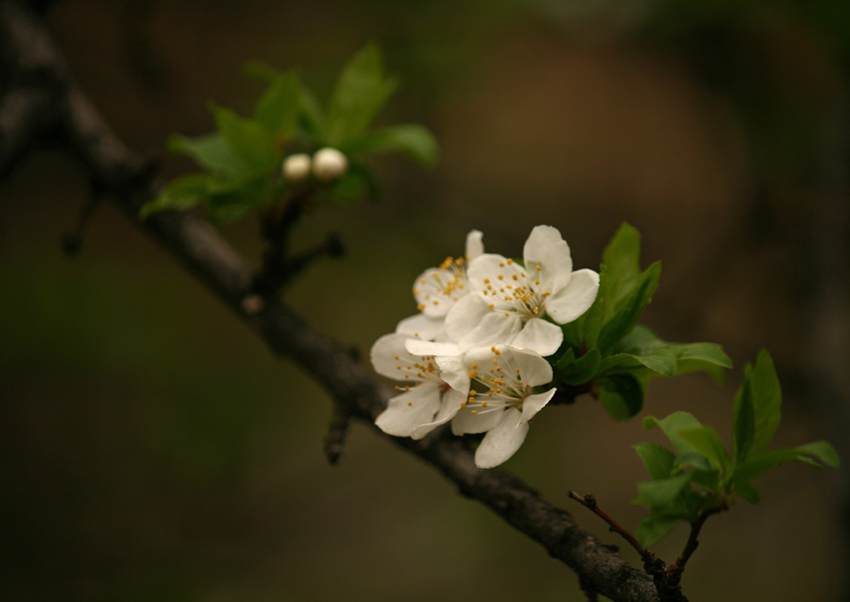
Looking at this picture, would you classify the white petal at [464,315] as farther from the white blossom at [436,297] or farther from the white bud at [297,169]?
the white bud at [297,169]

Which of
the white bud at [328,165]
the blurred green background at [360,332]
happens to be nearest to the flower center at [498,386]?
the white bud at [328,165]

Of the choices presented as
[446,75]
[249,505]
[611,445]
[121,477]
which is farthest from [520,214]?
[121,477]

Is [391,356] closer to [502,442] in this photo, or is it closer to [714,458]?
[502,442]

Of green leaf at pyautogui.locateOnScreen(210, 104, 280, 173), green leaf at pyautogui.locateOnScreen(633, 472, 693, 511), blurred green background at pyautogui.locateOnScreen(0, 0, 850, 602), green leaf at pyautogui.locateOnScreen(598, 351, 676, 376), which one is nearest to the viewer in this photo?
green leaf at pyautogui.locateOnScreen(633, 472, 693, 511)

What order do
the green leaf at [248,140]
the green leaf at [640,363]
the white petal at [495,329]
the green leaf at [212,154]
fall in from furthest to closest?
1. the green leaf at [212,154]
2. the green leaf at [248,140]
3. the white petal at [495,329]
4. the green leaf at [640,363]

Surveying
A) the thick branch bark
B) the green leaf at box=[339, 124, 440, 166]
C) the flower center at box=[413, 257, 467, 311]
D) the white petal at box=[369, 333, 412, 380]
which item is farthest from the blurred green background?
the white petal at box=[369, 333, 412, 380]

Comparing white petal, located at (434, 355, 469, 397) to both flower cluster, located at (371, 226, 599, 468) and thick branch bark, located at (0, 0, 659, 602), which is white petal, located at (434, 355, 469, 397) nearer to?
flower cluster, located at (371, 226, 599, 468)

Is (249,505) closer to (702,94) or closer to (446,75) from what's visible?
(446,75)
